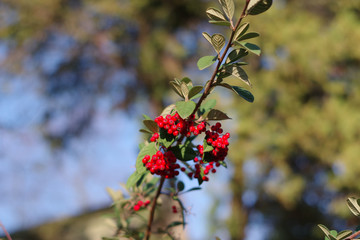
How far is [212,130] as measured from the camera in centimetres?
123

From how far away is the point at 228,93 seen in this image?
938 centimetres

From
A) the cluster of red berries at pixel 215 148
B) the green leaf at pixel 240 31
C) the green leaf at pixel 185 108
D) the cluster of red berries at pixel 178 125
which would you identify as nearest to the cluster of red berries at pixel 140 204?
the cluster of red berries at pixel 215 148

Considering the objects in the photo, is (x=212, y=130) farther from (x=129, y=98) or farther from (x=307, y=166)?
(x=129, y=98)

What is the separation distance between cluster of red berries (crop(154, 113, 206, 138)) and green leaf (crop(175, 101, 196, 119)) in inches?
2.7

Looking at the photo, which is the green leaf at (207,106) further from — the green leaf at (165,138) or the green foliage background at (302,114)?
the green foliage background at (302,114)

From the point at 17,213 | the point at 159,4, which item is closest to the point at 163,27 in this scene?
the point at 159,4

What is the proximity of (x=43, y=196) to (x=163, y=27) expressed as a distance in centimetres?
944

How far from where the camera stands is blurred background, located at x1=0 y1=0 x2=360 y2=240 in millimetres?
8625

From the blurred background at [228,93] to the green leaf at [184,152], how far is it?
6.36m

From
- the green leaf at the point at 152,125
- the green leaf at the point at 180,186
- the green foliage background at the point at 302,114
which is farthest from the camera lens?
the green foliage background at the point at 302,114

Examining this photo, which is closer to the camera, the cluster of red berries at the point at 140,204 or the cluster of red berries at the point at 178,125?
the cluster of red berries at the point at 178,125

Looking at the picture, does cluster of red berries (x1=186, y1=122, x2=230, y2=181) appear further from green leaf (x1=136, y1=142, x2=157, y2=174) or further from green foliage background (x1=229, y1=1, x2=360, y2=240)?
green foliage background (x1=229, y1=1, x2=360, y2=240)

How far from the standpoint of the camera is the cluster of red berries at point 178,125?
1132 millimetres

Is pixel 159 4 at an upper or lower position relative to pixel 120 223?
upper
